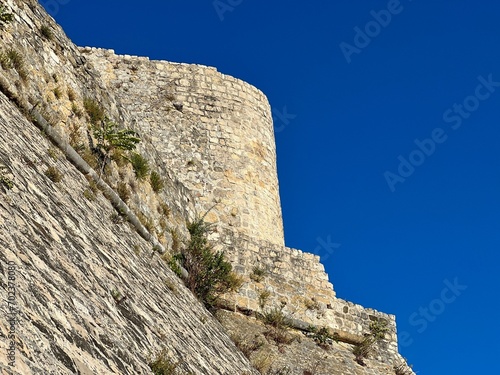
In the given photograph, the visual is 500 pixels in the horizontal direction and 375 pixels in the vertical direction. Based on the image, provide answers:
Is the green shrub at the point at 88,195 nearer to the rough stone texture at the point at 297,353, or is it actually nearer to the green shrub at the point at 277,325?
the rough stone texture at the point at 297,353

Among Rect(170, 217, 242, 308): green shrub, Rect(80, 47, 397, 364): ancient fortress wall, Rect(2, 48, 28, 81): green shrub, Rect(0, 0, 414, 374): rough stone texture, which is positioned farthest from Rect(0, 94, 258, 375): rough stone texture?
Rect(80, 47, 397, 364): ancient fortress wall

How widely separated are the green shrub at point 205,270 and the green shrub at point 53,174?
351 cm

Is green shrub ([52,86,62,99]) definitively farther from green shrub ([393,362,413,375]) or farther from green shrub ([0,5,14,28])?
green shrub ([393,362,413,375])

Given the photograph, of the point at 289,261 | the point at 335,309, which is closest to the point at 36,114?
the point at 289,261

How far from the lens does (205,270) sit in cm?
1048

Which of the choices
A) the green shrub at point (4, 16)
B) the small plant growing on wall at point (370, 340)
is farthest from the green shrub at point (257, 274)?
the green shrub at point (4, 16)

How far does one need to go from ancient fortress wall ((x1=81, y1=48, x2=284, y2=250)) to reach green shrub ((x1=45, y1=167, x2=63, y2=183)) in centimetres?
672

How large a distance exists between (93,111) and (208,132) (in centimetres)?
540

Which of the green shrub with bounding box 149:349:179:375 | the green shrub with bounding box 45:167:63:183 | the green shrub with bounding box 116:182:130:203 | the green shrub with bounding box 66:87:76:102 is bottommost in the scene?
the green shrub with bounding box 149:349:179:375

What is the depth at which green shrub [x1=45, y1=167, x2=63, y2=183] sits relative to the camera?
6.50 metres

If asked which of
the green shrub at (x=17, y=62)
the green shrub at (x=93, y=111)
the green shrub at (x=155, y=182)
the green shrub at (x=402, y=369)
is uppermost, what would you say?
the green shrub at (x=402, y=369)

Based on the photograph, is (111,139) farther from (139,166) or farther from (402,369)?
(402,369)

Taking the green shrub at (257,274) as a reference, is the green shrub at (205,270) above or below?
below

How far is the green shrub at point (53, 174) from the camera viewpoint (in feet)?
21.3
